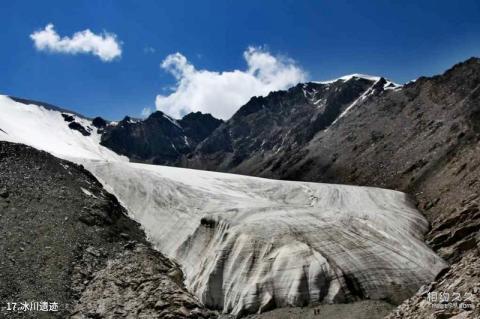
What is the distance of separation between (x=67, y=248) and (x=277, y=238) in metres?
14.9

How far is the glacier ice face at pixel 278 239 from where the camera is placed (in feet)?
109

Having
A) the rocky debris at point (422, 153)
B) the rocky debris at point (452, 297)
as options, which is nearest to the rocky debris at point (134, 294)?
the rocky debris at point (452, 297)

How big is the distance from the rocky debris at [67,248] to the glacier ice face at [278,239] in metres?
2.19

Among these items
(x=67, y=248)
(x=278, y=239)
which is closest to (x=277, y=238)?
(x=278, y=239)

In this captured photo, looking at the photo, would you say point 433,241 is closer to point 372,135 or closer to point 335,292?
point 335,292

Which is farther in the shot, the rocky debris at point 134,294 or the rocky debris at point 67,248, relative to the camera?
the rocky debris at point 67,248

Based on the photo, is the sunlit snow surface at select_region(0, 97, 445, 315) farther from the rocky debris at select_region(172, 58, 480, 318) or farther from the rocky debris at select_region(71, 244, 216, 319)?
the rocky debris at select_region(172, 58, 480, 318)

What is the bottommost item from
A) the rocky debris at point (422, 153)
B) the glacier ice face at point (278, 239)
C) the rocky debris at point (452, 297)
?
the rocky debris at point (452, 297)

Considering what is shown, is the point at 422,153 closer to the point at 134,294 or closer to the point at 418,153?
the point at 418,153

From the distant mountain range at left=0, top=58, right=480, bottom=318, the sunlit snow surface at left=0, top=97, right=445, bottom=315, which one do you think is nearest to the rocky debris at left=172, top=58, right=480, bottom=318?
the distant mountain range at left=0, top=58, right=480, bottom=318

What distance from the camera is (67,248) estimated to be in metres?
36.7

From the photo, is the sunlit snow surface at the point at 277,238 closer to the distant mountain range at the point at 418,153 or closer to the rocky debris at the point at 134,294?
the rocky debris at the point at 134,294

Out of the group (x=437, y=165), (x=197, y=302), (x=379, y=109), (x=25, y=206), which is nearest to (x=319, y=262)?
(x=197, y=302)

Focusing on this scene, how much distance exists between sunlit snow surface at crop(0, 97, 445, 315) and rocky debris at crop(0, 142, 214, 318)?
2453 mm
